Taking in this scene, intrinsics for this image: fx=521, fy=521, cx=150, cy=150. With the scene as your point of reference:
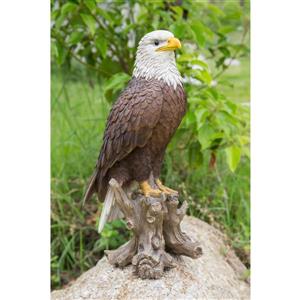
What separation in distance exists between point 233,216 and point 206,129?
744 millimetres

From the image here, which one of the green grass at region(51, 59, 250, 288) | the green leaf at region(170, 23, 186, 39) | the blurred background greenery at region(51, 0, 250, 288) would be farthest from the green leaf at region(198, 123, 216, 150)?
the green leaf at region(170, 23, 186, 39)

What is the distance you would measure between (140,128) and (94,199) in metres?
1.28

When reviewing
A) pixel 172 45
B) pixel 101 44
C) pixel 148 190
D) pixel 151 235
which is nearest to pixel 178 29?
pixel 101 44

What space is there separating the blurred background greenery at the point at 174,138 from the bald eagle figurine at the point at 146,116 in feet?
1.70

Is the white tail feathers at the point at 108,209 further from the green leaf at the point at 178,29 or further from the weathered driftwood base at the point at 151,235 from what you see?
the green leaf at the point at 178,29

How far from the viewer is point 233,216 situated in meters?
3.00

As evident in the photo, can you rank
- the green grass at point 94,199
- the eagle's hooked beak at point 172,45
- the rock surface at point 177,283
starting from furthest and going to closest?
the green grass at point 94,199
the rock surface at point 177,283
the eagle's hooked beak at point 172,45

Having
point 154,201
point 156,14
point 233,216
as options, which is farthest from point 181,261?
point 156,14

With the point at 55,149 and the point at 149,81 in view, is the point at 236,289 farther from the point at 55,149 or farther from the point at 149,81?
the point at 55,149

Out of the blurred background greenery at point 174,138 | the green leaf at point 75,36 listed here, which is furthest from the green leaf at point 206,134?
the green leaf at point 75,36

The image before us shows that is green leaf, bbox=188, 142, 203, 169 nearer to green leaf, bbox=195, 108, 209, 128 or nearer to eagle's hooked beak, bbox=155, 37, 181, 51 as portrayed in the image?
green leaf, bbox=195, 108, 209, 128

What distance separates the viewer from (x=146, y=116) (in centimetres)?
183

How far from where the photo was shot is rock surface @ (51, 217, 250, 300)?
1942mm

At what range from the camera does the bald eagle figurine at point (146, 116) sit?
1.85m
